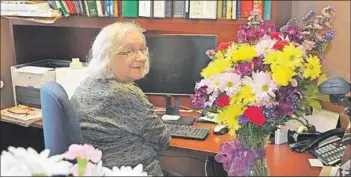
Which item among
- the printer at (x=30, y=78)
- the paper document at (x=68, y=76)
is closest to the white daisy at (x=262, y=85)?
the paper document at (x=68, y=76)

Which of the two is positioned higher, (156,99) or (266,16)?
(266,16)

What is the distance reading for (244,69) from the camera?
1008 mm

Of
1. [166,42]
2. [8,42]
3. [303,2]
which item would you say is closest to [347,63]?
[303,2]

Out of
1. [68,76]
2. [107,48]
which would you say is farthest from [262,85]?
[68,76]

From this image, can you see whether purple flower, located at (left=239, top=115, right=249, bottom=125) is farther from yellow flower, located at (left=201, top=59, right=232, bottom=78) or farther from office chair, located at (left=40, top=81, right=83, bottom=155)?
office chair, located at (left=40, top=81, right=83, bottom=155)

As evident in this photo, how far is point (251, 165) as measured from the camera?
1.11 m

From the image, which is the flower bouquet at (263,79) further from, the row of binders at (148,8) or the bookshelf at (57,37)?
the bookshelf at (57,37)

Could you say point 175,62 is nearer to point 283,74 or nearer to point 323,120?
point 323,120

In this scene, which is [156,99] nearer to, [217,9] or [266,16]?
[217,9]

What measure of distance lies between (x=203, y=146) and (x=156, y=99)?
599 mm

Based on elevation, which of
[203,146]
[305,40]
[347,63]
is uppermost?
[305,40]

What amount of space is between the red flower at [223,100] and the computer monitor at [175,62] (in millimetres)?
918

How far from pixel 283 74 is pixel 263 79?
0.16 ft

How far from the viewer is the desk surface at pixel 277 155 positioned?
130cm
